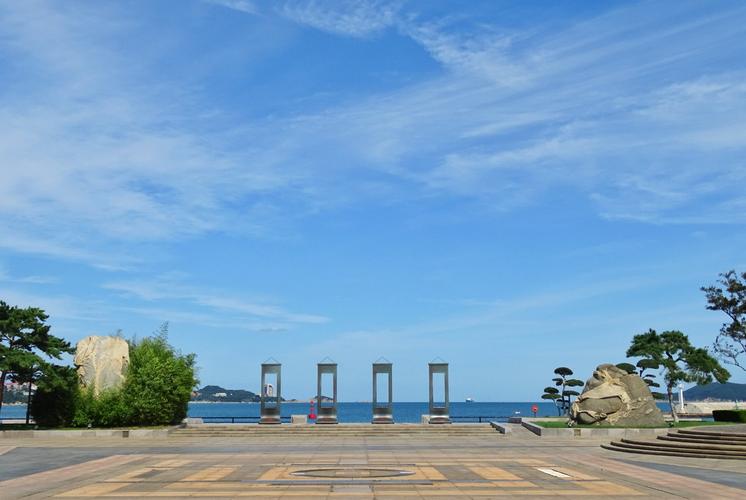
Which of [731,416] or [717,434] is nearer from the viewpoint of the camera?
[717,434]

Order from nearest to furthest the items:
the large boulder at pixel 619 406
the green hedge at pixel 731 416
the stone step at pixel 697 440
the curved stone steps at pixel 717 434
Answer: the stone step at pixel 697 440, the curved stone steps at pixel 717 434, the large boulder at pixel 619 406, the green hedge at pixel 731 416

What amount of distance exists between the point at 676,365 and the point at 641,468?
30155 millimetres

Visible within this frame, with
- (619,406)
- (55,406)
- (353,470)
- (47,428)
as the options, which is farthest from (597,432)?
(47,428)

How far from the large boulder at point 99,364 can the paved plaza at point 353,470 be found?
6126 millimetres

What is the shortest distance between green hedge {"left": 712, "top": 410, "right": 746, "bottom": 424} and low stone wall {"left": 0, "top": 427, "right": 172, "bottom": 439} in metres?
31.0

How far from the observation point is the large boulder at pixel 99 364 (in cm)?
4356

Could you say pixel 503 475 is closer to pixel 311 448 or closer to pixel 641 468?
pixel 641 468

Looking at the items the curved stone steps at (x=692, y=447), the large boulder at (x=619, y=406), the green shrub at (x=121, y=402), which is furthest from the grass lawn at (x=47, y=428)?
the curved stone steps at (x=692, y=447)

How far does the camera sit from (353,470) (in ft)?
79.7

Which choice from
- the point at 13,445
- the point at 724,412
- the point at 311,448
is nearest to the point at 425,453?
the point at 311,448

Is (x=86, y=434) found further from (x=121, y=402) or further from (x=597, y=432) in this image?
(x=597, y=432)

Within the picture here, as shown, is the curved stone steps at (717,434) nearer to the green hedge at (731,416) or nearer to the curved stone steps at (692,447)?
the curved stone steps at (692,447)

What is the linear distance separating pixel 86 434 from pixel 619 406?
93.7ft

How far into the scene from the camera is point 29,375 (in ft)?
135
